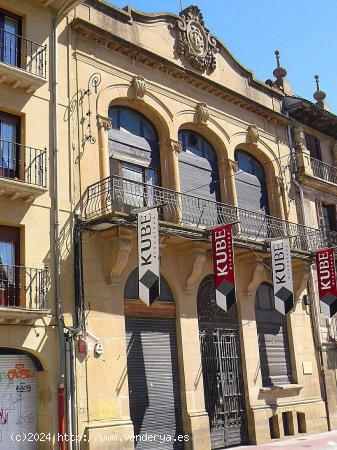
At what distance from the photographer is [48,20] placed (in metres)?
16.2

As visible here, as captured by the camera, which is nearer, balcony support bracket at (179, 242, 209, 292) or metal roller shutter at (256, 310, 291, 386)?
balcony support bracket at (179, 242, 209, 292)

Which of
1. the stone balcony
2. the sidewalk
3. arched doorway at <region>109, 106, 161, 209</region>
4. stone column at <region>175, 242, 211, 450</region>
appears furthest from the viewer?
the stone balcony

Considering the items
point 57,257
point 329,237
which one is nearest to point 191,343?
point 57,257

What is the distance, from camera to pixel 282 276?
1878 cm

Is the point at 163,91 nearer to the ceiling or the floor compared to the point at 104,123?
nearer to the ceiling

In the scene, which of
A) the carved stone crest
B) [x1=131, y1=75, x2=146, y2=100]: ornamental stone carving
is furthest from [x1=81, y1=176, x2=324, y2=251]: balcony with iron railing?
the carved stone crest

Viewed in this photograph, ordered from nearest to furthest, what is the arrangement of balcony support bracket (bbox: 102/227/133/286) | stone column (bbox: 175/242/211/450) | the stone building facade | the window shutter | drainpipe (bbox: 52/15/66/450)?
drainpipe (bbox: 52/15/66/450) < the stone building facade < balcony support bracket (bbox: 102/227/133/286) < stone column (bbox: 175/242/211/450) < the window shutter

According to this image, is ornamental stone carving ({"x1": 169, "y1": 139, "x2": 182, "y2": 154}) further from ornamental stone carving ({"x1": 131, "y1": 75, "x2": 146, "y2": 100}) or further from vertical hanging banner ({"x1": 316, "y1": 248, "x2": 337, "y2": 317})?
vertical hanging banner ({"x1": 316, "y1": 248, "x2": 337, "y2": 317})

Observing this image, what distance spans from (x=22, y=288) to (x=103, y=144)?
16.6 feet

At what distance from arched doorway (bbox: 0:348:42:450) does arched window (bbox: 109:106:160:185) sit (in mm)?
6150

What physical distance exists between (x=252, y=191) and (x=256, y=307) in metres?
4.52

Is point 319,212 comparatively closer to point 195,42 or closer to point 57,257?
point 195,42

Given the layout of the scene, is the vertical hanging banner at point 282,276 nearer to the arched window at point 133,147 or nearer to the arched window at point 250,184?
the arched window at point 250,184

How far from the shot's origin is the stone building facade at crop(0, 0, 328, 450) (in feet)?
47.1
